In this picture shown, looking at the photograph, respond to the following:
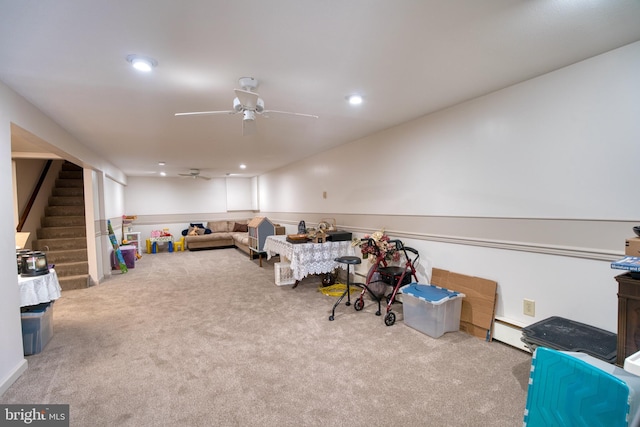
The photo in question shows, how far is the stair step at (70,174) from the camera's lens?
6.15 m

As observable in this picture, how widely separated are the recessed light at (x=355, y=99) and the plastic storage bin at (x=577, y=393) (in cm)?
235

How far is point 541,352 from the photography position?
1.31 meters

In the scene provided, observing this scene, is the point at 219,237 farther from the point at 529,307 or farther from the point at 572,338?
the point at 572,338

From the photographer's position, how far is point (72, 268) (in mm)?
4777

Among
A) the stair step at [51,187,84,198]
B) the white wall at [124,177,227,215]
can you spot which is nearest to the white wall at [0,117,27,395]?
the stair step at [51,187,84,198]

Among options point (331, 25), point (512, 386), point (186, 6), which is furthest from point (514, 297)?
point (186, 6)

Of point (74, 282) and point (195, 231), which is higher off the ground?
point (195, 231)

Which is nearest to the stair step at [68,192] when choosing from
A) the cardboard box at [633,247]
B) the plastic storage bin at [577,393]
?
the plastic storage bin at [577,393]

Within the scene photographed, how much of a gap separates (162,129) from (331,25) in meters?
2.95

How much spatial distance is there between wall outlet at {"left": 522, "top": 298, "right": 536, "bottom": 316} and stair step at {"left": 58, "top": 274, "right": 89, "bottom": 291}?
6040 mm

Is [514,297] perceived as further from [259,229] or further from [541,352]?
[259,229]

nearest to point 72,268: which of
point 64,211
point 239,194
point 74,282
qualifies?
point 74,282

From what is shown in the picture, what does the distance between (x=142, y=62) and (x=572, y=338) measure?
3523mm

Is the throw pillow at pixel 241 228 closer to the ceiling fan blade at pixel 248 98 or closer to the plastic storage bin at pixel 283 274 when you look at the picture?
the plastic storage bin at pixel 283 274
